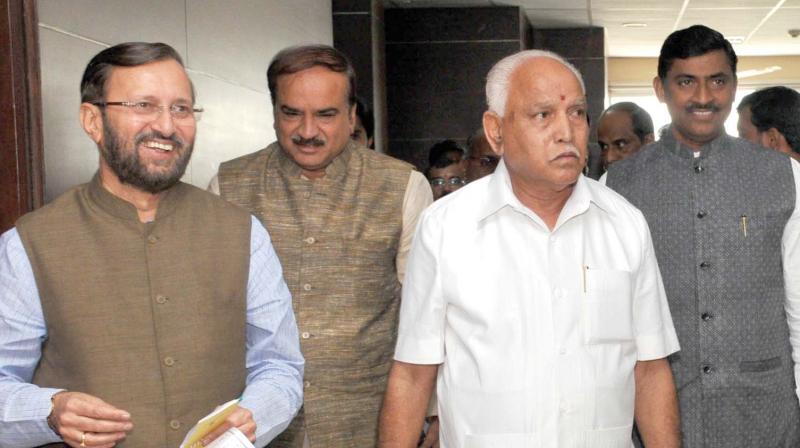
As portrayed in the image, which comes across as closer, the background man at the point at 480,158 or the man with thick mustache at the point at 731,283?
the man with thick mustache at the point at 731,283

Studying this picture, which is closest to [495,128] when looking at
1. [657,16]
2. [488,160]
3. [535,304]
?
[535,304]

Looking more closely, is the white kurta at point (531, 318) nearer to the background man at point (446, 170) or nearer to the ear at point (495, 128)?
the ear at point (495, 128)

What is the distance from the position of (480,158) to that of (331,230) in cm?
231

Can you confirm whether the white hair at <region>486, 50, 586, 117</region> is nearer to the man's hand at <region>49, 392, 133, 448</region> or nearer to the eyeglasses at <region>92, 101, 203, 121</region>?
the eyeglasses at <region>92, 101, 203, 121</region>

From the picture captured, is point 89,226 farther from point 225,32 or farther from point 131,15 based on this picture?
point 225,32

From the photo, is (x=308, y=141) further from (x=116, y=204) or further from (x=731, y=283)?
(x=731, y=283)

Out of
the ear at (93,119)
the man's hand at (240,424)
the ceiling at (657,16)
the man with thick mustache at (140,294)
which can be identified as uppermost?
the ceiling at (657,16)

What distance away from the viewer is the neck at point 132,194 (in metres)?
1.94

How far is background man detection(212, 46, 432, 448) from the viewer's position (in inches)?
99.8

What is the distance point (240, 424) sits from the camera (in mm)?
1790

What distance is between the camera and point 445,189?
5.07 meters

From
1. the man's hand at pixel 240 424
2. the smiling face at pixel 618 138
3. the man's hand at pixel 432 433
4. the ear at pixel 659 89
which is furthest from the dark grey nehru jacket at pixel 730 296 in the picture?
the smiling face at pixel 618 138

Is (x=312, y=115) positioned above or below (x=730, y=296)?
above

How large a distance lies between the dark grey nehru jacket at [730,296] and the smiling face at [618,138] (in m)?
1.83
